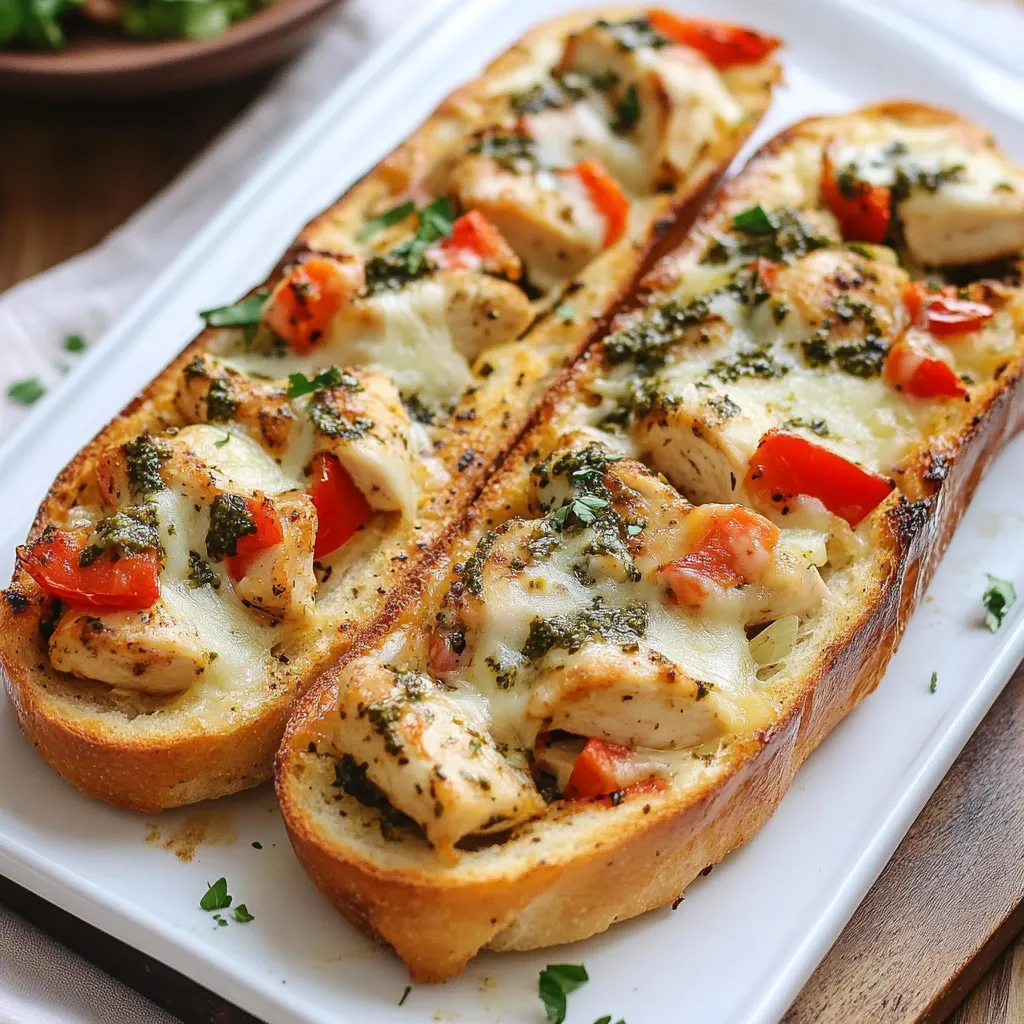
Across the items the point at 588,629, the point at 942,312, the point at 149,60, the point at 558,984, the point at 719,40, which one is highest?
the point at 719,40

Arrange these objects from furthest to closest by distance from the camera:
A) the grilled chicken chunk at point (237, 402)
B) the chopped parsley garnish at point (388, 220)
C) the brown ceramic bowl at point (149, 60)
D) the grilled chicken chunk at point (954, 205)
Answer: the brown ceramic bowl at point (149, 60) < the chopped parsley garnish at point (388, 220) < the grilled chicken chunk at point (954, 205) < the grilled chicken chunk at point (237, 402)

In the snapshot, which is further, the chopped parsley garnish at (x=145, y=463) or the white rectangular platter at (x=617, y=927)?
the chopped parsley garnish at (x=145, y=463)

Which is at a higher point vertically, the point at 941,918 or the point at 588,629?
the point at 588,629

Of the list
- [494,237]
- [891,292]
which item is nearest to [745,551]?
[891,292]

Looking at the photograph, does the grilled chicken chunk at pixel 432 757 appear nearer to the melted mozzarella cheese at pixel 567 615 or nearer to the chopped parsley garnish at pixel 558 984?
the melted mozzarella cheese at pixel 567 615

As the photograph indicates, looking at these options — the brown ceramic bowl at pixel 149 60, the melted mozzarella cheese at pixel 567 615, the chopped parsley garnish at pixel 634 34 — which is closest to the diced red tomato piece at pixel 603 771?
the melted mozzarella cheese at pixel 567 615

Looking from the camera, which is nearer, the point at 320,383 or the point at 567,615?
the point at 567,615

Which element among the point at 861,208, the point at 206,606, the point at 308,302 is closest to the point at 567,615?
the point at 206,606

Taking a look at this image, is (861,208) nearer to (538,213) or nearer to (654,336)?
(654,336)

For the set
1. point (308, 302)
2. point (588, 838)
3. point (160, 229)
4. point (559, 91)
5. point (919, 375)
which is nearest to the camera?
point (588, 838)
